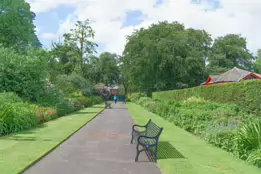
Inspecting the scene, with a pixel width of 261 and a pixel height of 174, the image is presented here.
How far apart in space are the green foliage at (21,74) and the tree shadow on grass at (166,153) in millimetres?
13886

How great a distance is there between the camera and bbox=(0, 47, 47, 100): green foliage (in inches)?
792

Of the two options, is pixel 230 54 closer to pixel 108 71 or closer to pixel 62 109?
pixel 108 71

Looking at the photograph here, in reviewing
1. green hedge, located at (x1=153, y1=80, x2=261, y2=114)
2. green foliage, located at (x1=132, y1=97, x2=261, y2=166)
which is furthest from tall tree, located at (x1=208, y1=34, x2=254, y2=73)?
green foliage, located at (x1=132, y1=97, x2=261, y2=166)

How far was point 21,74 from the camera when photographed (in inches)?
825

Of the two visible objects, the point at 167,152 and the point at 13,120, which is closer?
the point at 167,152

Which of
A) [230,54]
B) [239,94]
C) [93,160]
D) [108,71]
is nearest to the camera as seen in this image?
[93,160]

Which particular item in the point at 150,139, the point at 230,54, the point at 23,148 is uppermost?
the point at 230,54

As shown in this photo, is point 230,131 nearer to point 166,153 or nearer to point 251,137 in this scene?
point 251,137

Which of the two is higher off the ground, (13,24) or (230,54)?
(230,54)

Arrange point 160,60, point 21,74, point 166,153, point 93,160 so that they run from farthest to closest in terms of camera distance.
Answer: point 160,60 < point 21,74 < point 166,153 < point 93,160

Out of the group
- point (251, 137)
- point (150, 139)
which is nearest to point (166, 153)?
point (150, 139)

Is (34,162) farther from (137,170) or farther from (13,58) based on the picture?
(13,58)

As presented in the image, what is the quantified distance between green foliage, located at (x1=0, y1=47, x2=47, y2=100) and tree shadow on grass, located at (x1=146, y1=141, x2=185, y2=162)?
13.9 m

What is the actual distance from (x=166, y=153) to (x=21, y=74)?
15.5 meters
